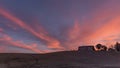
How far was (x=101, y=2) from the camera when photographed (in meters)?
5.51

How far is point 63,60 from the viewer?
123 inches

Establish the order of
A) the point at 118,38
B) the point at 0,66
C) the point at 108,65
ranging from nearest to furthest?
1. the point at 0,66
2. the point at 108,65
3. the point at 118,38

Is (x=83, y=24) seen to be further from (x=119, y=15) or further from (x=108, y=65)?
(x=108, y=65)

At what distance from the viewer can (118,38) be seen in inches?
193

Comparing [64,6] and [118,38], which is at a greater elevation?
[64,6]

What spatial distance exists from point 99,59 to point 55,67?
0.60 meters

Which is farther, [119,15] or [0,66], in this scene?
[119,15]

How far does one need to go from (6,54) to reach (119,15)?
3.23 metres

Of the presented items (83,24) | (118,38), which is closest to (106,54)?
(118,38)

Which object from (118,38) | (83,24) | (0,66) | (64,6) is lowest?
(0,66)

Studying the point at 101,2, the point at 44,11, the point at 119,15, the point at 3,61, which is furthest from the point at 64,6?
the point at 3,61

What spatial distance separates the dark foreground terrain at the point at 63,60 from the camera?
118 inches

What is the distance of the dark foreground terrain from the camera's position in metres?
3.00

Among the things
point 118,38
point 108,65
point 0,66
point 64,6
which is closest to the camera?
point 0,66
